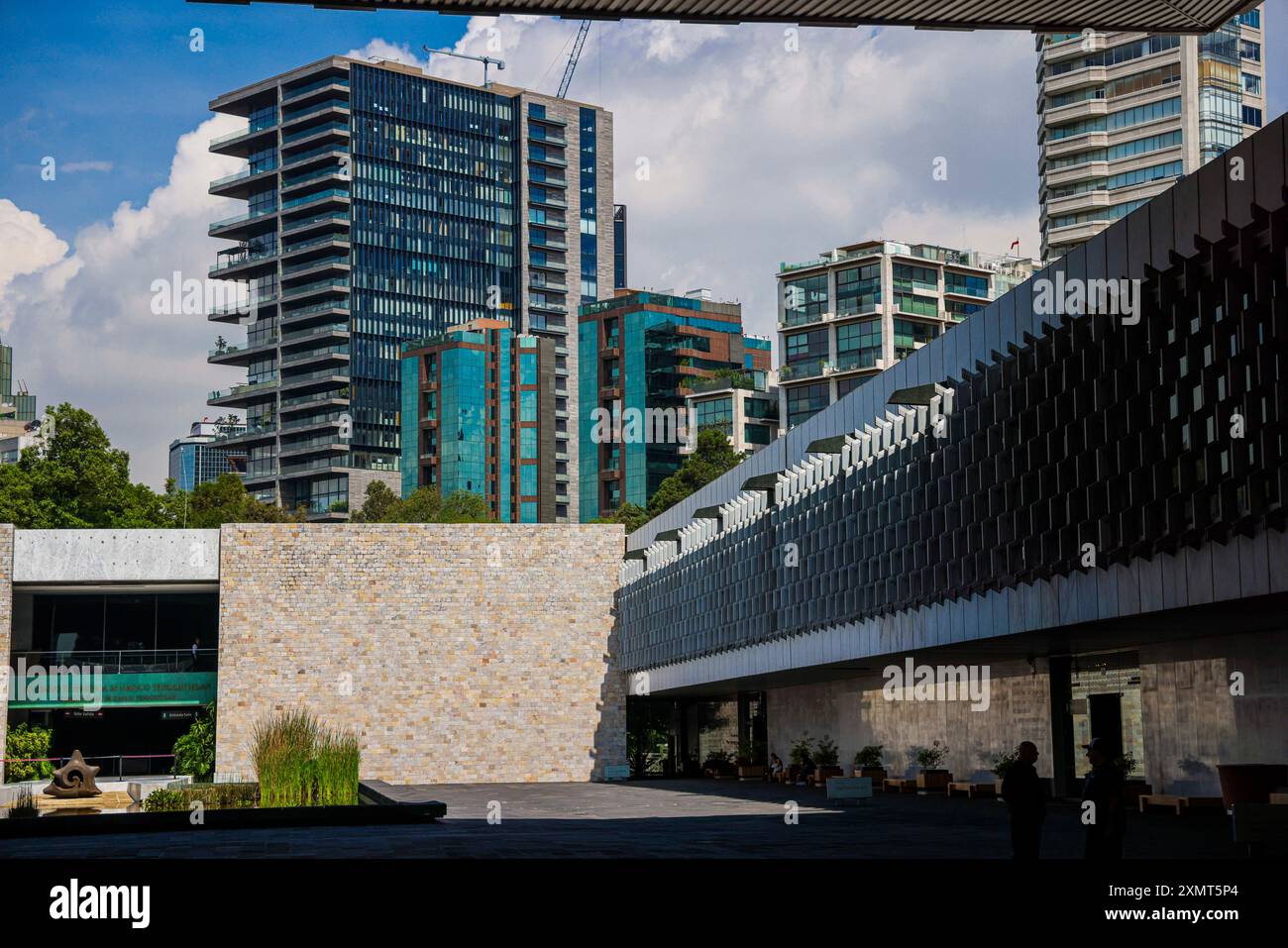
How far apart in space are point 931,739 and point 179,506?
56.2 m

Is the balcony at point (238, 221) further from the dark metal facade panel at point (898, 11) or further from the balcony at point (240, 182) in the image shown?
the dark metal facade panel at point (898, 11)

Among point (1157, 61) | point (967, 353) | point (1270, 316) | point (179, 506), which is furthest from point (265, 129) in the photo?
point (1270, 316)

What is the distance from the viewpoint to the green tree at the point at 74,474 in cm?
6712

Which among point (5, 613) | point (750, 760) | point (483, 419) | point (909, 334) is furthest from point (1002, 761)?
point (483, 419)

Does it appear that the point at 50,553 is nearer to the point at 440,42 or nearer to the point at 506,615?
the point at 506,615

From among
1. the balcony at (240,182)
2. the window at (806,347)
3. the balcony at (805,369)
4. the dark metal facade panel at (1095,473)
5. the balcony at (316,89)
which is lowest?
the dark metal facade panel at (1095,473)

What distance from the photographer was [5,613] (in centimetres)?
4428

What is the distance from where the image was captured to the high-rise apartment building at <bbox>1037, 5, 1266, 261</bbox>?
250 feet

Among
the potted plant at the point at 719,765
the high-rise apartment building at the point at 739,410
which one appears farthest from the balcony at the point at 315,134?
the potted plant at the point at 719,765

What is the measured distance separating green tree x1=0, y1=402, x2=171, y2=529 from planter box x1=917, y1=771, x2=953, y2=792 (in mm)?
45098

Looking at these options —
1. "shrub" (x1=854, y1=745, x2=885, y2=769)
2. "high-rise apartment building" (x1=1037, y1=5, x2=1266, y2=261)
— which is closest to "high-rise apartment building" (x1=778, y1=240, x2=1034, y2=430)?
"high-rise apartment building" (x1=1037, y1=5, x2=1266, y2=261)

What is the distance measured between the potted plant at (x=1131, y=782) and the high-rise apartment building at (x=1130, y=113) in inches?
2139

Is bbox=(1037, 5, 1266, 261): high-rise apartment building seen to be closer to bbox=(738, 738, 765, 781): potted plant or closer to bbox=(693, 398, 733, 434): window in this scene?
bbox=(693, 398, 733, 434): window

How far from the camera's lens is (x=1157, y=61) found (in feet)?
255
